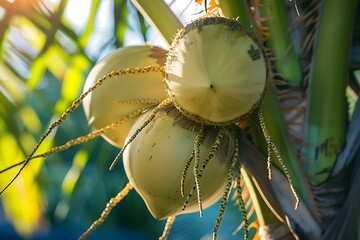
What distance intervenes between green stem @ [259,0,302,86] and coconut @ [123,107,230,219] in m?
0.24

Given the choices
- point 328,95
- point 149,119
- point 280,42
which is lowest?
point 328,95

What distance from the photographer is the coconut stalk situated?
4.20 feet

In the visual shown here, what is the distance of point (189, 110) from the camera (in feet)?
3.77

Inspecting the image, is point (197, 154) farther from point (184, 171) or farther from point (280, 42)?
point (280, 42)

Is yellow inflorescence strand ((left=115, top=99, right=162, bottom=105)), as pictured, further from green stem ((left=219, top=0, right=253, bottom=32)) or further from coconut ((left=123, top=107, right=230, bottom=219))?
green stem ((left=219, top=0, right=253, bottom=32))

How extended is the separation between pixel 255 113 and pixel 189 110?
145mm

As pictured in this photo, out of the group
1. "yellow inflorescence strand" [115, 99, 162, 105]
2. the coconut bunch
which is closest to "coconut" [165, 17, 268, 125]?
the coconut bunch

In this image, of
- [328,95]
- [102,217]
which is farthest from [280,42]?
[102,217]

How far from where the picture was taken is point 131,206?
730 centimetres

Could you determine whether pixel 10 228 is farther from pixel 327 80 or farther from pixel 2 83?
pixel 327 80

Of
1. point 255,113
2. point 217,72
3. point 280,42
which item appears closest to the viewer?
point 217,72

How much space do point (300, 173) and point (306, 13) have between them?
337mm

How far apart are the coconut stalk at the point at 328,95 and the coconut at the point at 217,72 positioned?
0.19 meters

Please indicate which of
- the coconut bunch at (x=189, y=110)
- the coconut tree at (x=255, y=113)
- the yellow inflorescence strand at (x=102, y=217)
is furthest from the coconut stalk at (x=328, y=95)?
the yellow inflorescence strand at (x=102, y=217)
